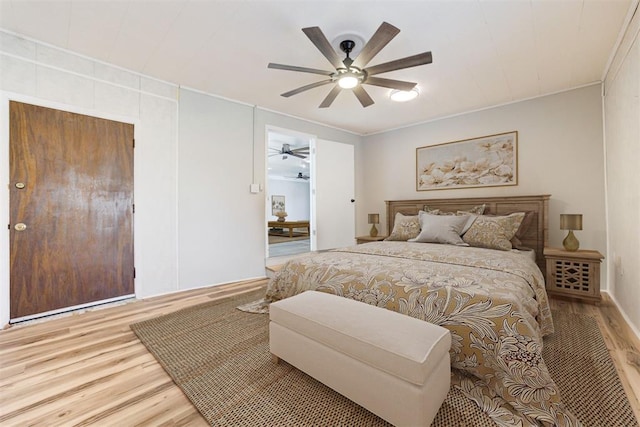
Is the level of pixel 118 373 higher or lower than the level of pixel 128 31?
lower

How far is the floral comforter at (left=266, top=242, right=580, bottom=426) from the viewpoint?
133 cm

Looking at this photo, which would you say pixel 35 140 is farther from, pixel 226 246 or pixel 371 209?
pixel 371 209

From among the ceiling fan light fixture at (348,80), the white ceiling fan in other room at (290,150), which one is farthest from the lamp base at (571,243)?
the white ceiling fan in other room at (290,150)

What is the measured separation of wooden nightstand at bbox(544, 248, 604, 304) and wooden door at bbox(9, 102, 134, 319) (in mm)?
4650

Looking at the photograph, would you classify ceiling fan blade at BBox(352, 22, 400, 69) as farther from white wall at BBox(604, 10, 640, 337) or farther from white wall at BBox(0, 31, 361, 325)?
white wall at BBox(0, 31, 361, 325)

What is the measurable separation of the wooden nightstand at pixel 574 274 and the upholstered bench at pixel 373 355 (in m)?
2.50

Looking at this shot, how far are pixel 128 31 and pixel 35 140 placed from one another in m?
1.33

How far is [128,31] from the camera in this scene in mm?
2373

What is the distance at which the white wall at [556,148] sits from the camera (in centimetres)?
330

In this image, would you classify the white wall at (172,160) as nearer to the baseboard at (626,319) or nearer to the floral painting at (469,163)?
the floral painting at (469,163)

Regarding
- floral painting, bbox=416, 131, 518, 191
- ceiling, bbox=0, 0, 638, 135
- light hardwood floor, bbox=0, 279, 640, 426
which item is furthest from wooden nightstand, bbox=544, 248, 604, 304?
ceiling, bbox=0, 0, 638, 135

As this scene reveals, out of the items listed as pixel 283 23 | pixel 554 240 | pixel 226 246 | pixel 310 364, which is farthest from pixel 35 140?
pixel 554 240

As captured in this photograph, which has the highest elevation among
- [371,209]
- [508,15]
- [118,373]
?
[508,15]

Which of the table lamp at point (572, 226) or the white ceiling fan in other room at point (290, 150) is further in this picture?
the white ceiling fan in other room at point (290, 150)
